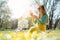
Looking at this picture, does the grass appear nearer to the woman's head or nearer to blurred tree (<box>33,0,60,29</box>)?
blurred tree (<box>33,0,60,29</box>)

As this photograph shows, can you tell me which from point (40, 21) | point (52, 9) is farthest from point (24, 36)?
point (52, 9)

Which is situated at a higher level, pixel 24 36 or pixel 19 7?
pixel 19 7

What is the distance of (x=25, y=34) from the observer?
1.31 metres

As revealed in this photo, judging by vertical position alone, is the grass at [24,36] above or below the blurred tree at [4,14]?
below

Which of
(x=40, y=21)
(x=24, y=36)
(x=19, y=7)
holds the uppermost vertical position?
(x=19, y=7)

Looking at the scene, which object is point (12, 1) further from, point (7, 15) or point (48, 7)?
point (48, 7)

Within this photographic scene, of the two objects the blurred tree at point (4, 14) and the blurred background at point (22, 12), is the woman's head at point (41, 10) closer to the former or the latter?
the blurred background at point (22, 12)

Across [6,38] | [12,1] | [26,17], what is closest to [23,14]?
[26,17]

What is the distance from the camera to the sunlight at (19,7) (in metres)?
1.33

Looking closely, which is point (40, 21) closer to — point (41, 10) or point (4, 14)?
point (41, 10)

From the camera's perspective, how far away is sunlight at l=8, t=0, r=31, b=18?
1335mm

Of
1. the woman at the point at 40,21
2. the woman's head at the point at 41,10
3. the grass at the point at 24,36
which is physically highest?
the woman's head at the point at 41,10

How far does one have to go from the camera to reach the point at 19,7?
1.34 m

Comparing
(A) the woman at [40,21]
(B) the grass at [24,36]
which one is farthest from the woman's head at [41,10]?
(B) the grass at [24,36]
